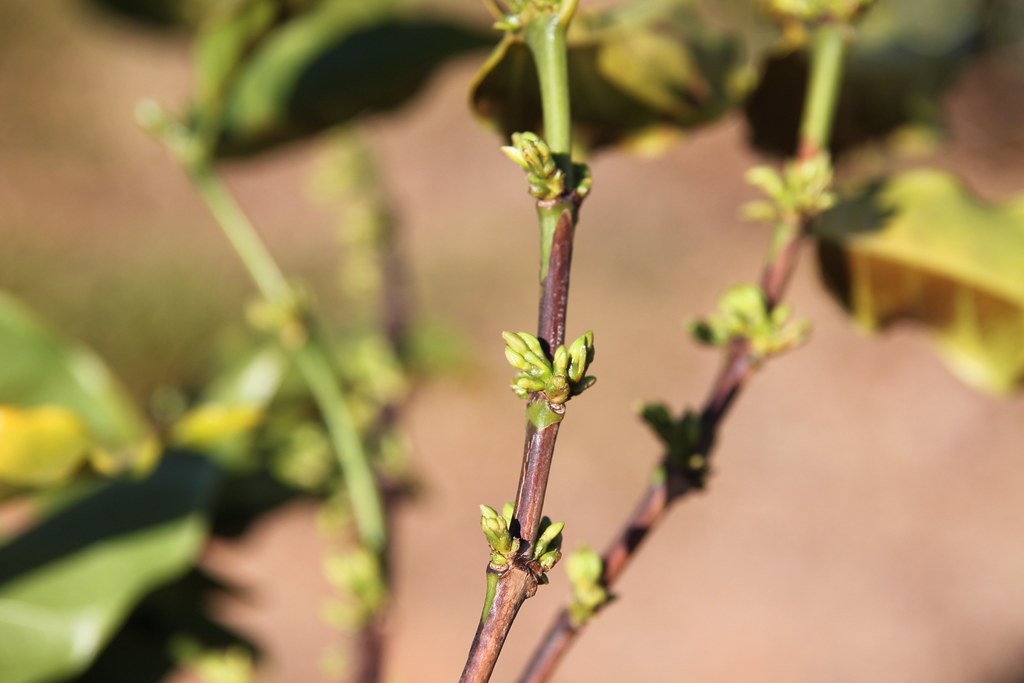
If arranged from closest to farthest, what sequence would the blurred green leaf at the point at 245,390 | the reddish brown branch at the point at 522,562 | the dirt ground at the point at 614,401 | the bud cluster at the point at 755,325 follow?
the reddish brown branch at the point at 522,562 < the bud cluster at the point at 755,325 < the blurred green leaf at the point at 245,390 < the dirt ground at the point at 614,401

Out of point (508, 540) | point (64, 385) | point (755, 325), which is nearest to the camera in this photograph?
point (508, 540)

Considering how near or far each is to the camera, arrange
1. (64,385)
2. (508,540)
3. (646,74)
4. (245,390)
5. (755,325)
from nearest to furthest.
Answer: (508,540) < (755,325) < (646,74) < (64,385) < (245,390)

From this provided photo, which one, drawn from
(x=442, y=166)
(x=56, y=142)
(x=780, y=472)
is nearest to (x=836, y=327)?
(x=780, y=472)

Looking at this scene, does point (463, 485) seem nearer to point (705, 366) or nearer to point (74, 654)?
point (705, 366)

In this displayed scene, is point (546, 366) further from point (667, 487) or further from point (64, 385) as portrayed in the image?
point (64, 385)

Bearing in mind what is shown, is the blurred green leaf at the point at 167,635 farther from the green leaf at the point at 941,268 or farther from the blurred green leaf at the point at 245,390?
the green leaf at the point at 941,268

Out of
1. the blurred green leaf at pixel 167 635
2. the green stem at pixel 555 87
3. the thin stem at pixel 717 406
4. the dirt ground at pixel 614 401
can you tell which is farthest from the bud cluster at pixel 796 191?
the dirt ground at pixel 614 401

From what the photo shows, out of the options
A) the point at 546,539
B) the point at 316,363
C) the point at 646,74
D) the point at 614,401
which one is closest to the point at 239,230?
the point at 316,363
